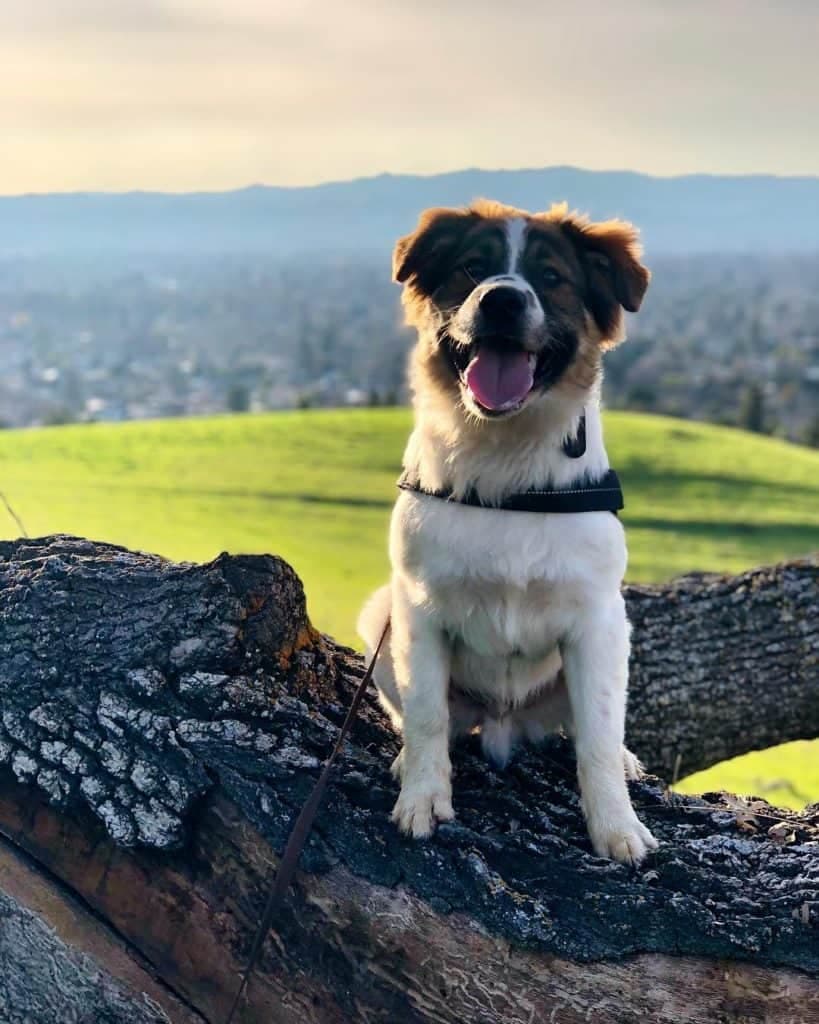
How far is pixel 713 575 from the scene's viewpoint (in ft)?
16.0

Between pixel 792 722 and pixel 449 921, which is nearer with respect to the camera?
pixel 449 921

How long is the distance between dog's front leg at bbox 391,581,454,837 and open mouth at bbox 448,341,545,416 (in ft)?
2.21

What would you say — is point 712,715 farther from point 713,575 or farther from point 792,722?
point 713,575

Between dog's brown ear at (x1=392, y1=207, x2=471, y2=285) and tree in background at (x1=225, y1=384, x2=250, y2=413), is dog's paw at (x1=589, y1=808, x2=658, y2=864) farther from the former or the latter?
tree in background at (x1=225, y1=384, x2=250, y2=413)

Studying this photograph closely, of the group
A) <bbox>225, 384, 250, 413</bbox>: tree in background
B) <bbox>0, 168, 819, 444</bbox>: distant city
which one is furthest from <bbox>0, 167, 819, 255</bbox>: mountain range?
<bbox>225, 384, 250, 413</bbox>: tree in background

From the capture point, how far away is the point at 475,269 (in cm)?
297

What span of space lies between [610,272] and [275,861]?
2077 mm

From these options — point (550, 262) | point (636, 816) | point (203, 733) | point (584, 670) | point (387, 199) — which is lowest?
point (636, 816)

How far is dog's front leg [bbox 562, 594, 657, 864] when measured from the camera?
8.74ft

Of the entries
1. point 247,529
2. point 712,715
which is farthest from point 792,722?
point 247,529

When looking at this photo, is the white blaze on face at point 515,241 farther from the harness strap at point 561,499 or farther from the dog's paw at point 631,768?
the dog's paw at point 631,768

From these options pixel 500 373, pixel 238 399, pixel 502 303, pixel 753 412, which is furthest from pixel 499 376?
pixel 753 412

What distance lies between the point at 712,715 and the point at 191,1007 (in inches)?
108

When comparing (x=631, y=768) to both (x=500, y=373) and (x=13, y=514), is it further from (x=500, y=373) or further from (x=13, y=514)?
(x=13, y=514)
